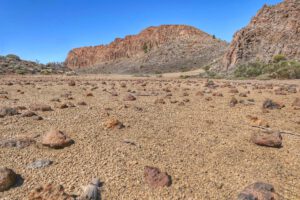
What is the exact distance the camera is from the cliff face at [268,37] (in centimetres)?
2248

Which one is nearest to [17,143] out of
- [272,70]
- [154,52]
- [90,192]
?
[90,192]

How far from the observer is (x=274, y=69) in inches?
761

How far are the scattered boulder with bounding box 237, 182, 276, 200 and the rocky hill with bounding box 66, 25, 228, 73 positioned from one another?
4432cm

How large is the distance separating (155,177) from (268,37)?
980 inches

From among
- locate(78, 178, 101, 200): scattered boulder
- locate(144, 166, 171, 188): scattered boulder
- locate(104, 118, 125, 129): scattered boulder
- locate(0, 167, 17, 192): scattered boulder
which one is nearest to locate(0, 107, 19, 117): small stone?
locate(104, 118, 125, 129): scattered boulder

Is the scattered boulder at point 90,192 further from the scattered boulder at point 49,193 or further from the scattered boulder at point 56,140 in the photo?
the scattered boulder at point 56,140

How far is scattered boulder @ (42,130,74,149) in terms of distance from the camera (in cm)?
323

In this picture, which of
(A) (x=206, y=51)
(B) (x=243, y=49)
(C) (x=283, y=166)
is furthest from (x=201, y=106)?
(A) (x=206, y=51)

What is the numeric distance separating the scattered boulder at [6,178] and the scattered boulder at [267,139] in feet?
9.91

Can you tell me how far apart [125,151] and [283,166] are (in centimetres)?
186

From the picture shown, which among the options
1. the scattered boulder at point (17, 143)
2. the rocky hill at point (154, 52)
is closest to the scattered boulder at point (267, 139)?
the scattered boulder at point (17, 143)

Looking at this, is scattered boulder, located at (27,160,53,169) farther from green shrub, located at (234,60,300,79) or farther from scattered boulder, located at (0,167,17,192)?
green shrub, located at (234,60,300,79)

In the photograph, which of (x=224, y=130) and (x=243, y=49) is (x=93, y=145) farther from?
(x=243, y=49)

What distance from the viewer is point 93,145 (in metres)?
3.34
